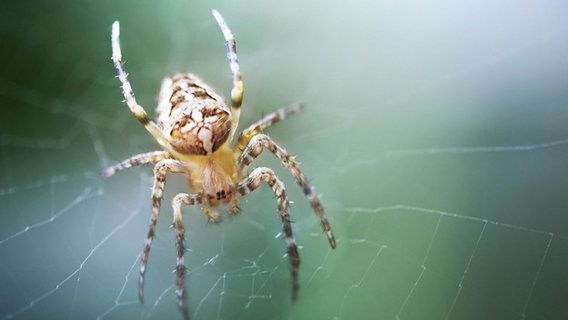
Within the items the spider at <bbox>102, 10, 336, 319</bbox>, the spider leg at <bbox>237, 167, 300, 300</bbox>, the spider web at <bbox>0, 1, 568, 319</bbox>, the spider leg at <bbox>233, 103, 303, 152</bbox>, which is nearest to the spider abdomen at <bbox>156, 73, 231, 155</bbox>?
the spider at <bbox>102, 10, 336, 319</bbox>

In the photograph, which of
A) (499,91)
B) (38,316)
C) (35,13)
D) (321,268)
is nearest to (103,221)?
(38,316)

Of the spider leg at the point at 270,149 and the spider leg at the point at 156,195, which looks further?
the spider leg at the point at 270,149

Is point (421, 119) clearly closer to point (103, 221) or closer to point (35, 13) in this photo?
point (103, 221)

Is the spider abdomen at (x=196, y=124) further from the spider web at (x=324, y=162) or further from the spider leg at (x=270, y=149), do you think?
the spider web at (x=324, y=162)

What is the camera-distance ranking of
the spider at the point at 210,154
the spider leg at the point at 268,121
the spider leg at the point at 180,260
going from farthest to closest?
the spider leg at the point at 268,121
the spider at the point at 210,154
the spider leg at the point at 180,260

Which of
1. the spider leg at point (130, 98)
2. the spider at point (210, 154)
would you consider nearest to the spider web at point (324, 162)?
the spider at point (210, 154)

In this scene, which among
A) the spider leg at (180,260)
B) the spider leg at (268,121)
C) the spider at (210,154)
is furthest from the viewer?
the spider leg at (268,121)

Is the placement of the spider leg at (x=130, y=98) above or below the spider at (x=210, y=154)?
above

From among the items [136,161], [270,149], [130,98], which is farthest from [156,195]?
[270,149]

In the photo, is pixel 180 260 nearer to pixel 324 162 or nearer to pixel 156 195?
pixel 156 195
